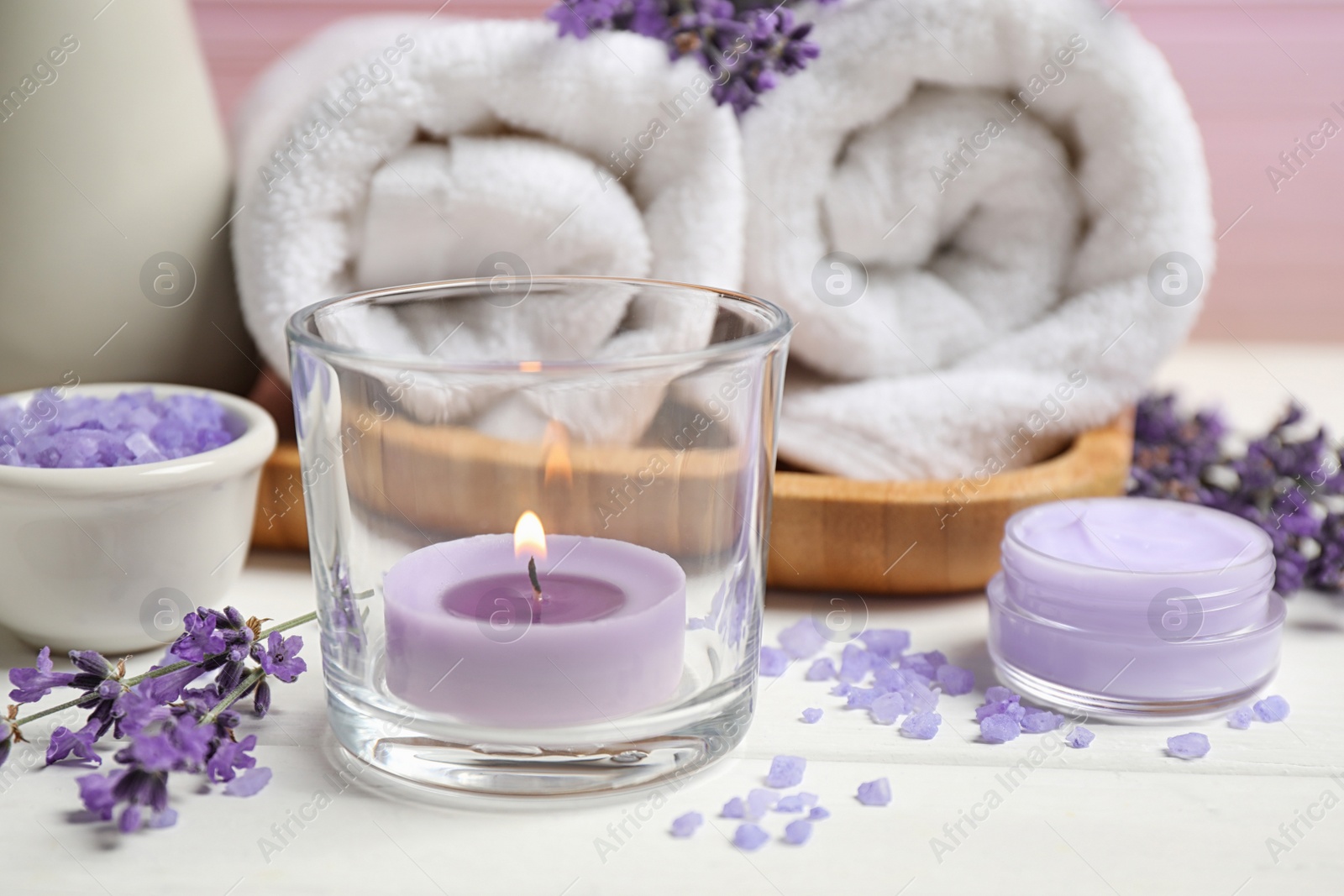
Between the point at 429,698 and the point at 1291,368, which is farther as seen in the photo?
the point at 1291,368

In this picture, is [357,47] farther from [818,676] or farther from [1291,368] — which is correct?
[1291,368]

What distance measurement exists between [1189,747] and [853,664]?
137mm

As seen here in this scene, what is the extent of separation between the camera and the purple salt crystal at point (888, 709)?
20.0 inches

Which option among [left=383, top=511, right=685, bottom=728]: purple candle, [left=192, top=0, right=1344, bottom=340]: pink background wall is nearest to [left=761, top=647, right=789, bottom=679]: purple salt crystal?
[left=383, top=511, right=685, bottom=728]: purple candle

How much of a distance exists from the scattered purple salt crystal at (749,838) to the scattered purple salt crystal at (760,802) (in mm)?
13

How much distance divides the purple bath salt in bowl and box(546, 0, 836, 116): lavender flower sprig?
0.85ft

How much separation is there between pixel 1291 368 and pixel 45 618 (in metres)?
0.95

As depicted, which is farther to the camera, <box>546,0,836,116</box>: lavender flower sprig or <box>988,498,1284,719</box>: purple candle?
<box>546,0,836,116</box>: lavender flower sprig

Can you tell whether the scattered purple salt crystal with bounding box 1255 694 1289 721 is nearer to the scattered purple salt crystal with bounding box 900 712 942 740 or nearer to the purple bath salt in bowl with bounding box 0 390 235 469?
the scattered purple salt crystal with bounding box 900 712 942 740

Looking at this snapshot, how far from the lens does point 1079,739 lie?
0.49 metres

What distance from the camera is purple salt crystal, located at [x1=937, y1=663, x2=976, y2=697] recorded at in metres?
0.53

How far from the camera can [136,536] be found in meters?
0.54

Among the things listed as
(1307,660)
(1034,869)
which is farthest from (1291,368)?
(1034,869)

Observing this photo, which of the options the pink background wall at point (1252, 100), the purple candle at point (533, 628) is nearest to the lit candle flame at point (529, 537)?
the purple candle at point (533, 628)
